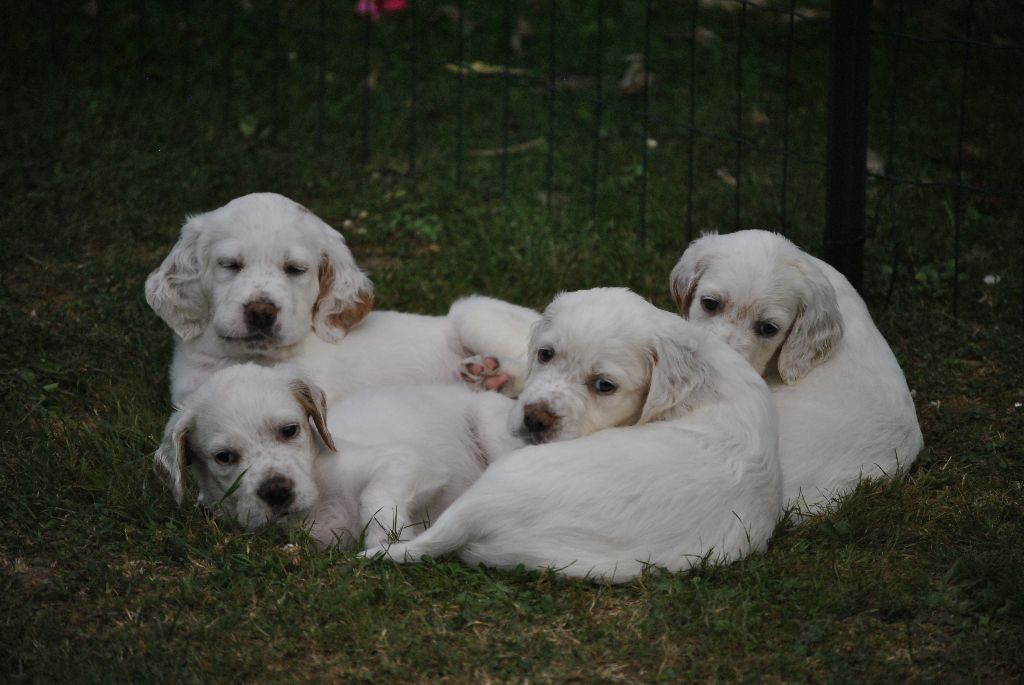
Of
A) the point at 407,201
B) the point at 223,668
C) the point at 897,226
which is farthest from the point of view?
the point at 407,201

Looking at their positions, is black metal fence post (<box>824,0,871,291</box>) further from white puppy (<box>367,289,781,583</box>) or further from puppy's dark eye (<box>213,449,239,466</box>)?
puppy's dark eye (<box>213,449,239,466</box>)

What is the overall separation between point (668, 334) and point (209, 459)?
163 centimetres

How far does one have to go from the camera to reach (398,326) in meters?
6.07

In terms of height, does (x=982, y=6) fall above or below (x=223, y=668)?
above

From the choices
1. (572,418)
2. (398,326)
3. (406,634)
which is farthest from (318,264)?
(406,634)

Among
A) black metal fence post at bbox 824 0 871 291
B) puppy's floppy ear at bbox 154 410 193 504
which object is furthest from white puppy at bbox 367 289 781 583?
black metal fence post at bbox 824 0 871 291

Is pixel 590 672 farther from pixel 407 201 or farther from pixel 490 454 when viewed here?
pixel 407 201

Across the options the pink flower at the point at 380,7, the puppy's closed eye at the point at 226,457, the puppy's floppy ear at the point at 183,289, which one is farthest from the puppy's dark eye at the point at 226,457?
the pink flower at the point at 380,7

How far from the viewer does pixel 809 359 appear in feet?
16.4

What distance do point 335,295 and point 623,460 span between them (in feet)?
6.91

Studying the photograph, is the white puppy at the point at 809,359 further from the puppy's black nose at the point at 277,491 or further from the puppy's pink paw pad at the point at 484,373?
the puppy's black nose at the point at 277,491

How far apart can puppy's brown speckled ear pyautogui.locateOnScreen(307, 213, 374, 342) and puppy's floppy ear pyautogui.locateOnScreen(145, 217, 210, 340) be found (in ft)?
1.62

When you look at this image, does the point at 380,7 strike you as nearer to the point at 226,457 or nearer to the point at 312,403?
the point at 312,403

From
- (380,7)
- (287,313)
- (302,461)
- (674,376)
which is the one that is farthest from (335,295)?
(380,7)
